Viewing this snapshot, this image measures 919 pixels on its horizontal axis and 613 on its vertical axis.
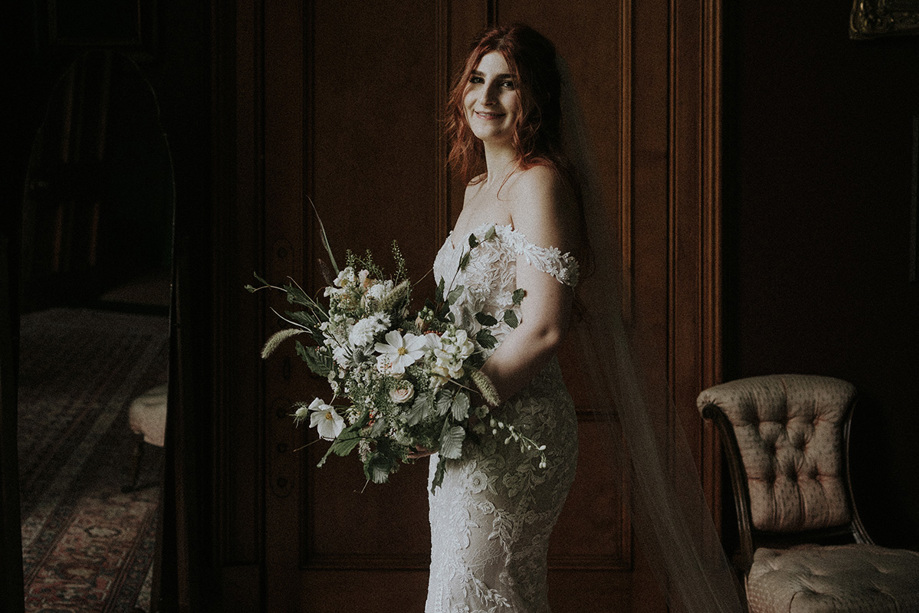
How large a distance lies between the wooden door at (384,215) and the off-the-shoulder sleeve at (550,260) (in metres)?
1.34

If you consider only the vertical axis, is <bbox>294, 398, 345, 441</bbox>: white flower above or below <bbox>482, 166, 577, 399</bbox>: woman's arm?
below

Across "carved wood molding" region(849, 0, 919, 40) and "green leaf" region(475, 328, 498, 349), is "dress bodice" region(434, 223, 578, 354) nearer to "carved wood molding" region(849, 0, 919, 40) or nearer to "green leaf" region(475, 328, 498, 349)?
"green leaf" region(475, 328, 498, 349)

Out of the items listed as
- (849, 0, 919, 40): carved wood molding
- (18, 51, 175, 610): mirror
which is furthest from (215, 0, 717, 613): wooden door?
(849, 0, 919, 40): carved wood molding

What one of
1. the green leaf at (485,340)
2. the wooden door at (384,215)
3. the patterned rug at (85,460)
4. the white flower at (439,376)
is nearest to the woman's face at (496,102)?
the green leaf at (485,340)

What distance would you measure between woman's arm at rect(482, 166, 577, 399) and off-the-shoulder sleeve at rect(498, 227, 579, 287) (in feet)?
0.04

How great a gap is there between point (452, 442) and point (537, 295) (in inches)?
15.1

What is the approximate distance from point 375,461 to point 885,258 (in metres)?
2.43

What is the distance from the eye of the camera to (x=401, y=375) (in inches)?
60.4

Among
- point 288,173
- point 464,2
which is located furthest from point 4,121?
point 464,2

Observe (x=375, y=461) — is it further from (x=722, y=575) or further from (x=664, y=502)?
(x=722, y=575)

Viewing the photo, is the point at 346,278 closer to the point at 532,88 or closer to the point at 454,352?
the point at 454,352

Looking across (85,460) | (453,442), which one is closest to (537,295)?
(453,442)

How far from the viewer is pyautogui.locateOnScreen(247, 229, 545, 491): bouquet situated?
1.51 meters

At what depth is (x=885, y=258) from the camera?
2.99m
